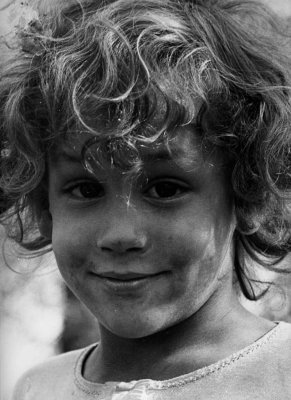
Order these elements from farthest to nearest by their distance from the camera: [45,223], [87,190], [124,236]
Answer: [45,223] → [87,190] → [124,236]

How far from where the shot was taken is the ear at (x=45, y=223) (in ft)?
5.93

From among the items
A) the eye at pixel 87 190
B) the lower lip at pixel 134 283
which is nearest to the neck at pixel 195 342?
the lower lip at pixel 134 283

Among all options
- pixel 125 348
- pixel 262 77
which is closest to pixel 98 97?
pixel 262 77

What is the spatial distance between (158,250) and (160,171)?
13 cm

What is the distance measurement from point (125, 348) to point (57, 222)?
26cm

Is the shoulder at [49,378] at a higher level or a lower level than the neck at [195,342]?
lower

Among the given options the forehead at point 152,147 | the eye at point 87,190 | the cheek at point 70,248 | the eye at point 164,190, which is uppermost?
the forehead at point 152,147

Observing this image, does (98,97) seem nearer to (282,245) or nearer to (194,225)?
(194,225)

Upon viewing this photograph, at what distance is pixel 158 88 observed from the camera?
1.54m

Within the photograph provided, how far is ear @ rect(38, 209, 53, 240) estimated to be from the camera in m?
1.81

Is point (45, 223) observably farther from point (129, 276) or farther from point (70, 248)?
point (129, 276)

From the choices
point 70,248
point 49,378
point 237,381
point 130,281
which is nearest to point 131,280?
point 130,281

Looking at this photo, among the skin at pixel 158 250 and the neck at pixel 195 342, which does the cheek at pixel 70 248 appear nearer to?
the skin at pixel 158 250

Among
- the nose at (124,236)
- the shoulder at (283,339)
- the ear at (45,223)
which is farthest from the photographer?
the ear at (45,223)
